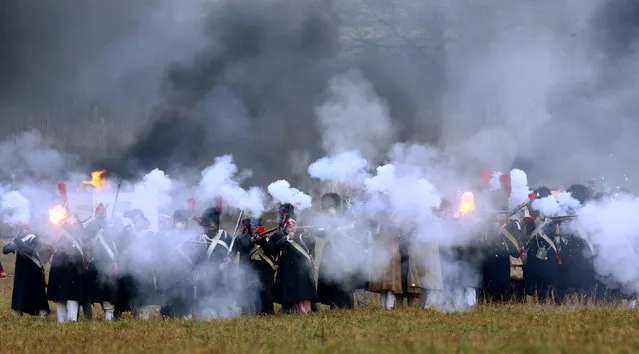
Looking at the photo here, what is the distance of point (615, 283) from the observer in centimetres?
1653

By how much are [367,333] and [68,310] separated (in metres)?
8.00

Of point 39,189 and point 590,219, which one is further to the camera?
point 39,189

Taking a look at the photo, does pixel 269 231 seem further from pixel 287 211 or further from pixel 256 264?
pixel 256 264

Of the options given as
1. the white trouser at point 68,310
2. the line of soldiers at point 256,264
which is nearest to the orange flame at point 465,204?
the line of soldiers at point 256,264

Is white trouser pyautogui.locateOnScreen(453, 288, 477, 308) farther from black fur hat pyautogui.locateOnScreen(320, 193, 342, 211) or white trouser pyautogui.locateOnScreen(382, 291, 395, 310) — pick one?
black fur hat pyautogui.locateOnScreen(320, 193, 342, 211)

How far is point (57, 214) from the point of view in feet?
55.7

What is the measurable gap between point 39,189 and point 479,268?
8823mm

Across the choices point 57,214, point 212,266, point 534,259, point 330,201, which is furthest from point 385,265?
point 57,214

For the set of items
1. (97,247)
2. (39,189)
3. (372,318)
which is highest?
(39,189)

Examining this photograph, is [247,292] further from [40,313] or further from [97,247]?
[40,313]

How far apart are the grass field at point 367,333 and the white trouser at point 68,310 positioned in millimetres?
1430

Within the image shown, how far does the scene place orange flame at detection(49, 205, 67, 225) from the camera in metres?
16.9

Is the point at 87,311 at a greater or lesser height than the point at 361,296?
lesser

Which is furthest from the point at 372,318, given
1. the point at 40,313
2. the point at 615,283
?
the point at 40,313
